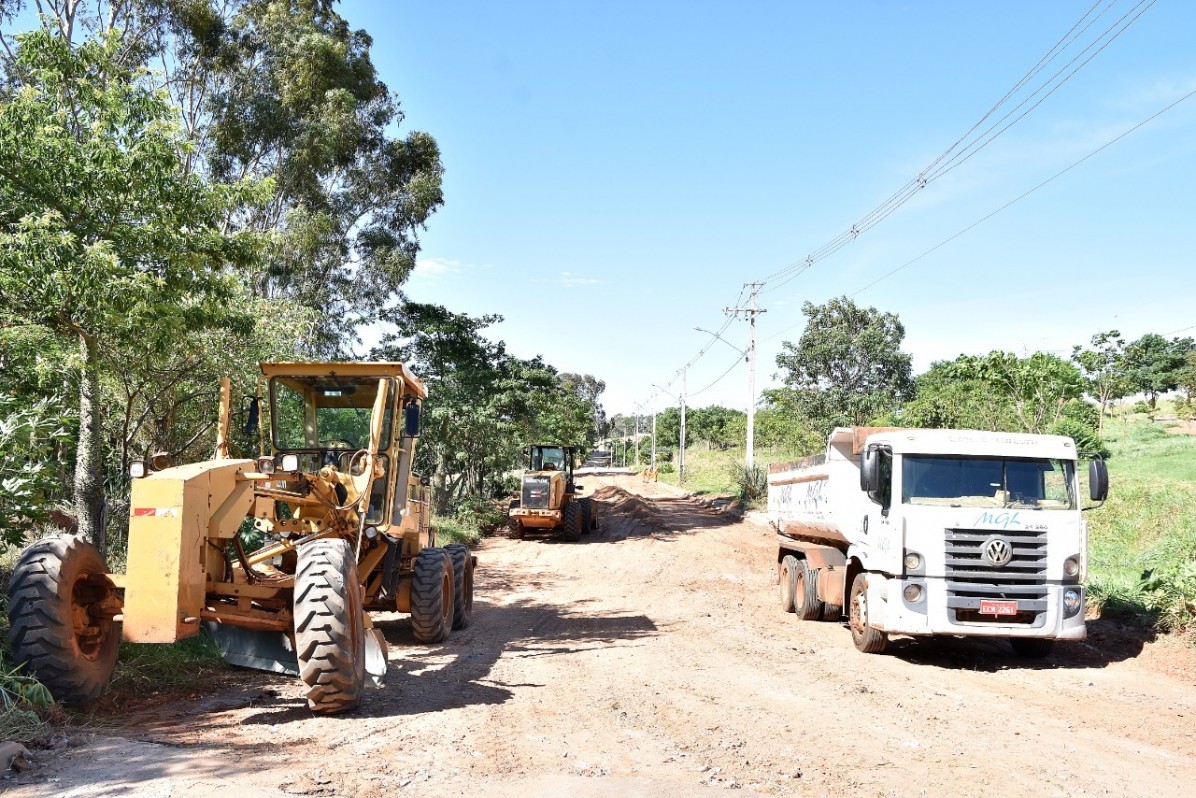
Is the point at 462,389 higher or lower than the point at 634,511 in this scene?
higher

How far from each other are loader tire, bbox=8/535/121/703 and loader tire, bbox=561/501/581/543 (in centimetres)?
1691

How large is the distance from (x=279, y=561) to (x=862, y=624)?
609cm

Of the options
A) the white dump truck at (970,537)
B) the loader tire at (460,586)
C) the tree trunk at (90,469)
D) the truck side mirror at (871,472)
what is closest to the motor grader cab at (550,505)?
the loader tire at (460,586)

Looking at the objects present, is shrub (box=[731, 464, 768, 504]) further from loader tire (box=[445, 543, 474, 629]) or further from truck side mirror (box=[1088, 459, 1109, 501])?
truck side mirror (box=[1088, 459, 1109, 501])

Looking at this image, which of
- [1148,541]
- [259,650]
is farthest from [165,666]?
[1148,541]

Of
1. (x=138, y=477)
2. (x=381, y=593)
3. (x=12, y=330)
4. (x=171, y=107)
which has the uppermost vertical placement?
(x=171, y=107)

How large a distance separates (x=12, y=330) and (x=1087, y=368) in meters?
47.4

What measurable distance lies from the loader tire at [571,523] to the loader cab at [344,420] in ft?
46.1

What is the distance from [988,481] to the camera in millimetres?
9102

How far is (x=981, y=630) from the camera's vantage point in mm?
8594

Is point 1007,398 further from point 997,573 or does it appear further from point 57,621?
point 57,621

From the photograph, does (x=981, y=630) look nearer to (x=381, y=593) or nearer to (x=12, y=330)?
(x=381, y=593)

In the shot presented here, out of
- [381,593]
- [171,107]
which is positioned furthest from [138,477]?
[171,107]

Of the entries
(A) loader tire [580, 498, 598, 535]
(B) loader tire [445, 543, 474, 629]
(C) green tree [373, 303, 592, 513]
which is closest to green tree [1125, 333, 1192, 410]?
(A) loader tire [580, 498, 598, 535]
